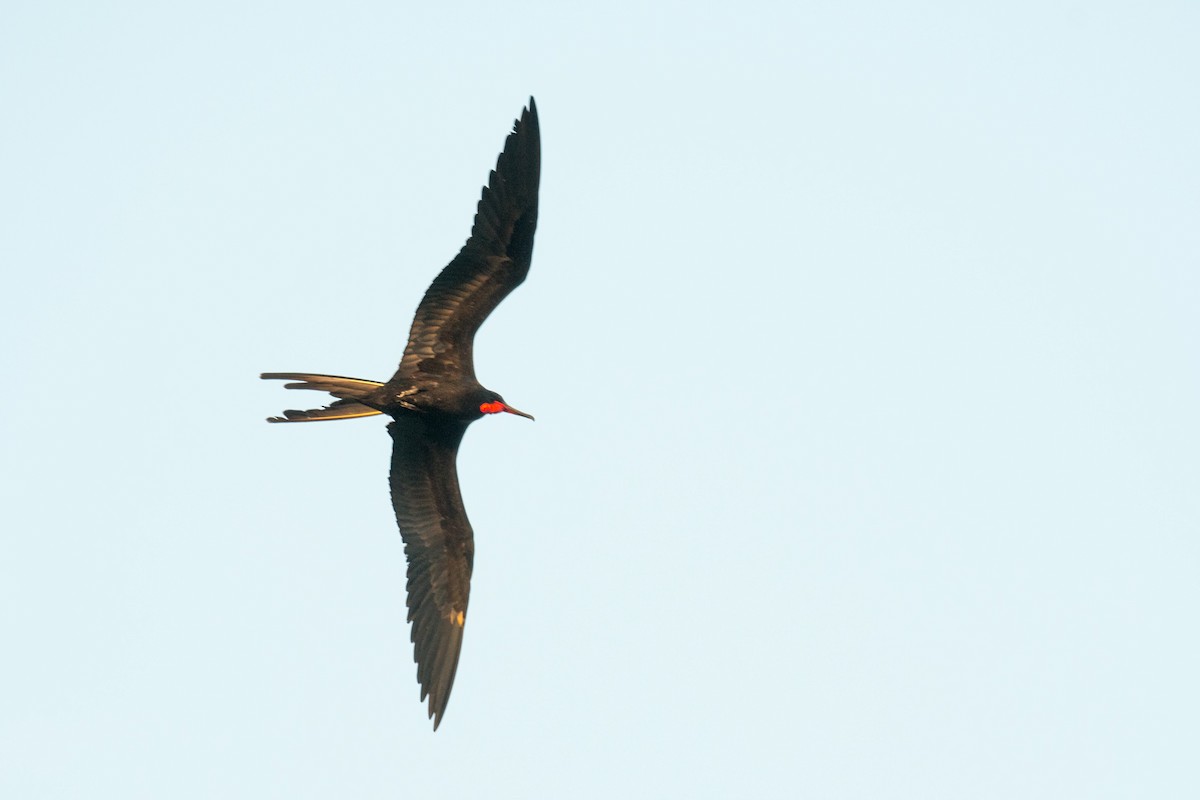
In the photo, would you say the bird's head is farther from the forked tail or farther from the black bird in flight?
the forked tail

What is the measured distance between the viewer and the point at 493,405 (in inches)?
613

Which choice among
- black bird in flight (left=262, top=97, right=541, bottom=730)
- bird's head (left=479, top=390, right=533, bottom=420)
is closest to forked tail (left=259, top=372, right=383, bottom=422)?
black bird in flight (left=262, top=97, right=541, bottom=730)

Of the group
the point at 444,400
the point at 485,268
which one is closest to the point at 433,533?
the point at 444,400

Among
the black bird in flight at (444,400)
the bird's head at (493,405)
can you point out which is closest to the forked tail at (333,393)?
the black bird in flight at (444,400)

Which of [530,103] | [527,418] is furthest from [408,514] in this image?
[530,103]

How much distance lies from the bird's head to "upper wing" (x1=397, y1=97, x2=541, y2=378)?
1.12 ft

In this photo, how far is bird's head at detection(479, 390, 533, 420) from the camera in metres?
15.5

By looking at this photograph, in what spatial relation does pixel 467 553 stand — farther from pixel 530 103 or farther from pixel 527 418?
pixel 530 103

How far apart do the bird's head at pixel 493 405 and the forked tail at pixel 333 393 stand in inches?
44.5

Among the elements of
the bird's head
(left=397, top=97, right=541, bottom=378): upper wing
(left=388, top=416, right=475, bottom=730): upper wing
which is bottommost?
(left=388, top=416, right=475, bottom=730): upper wing

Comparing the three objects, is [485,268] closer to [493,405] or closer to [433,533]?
[493,405]

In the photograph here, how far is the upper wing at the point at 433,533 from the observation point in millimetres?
15906

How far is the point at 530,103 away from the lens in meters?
14.9

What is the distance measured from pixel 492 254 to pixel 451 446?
7.44 feet
